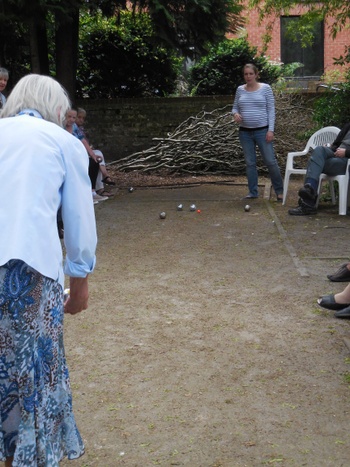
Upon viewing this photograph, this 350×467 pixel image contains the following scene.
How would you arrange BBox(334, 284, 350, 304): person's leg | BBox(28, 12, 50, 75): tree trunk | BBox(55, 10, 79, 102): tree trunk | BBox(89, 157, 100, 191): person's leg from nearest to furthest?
BBox(334, 284, 350, 304): person's leg < BBox(89, 157, 100, 191): person's leg < BBox(28, 12, 50, 75): tree trunk < BBox(55, 10, 79, 102): tree trunk

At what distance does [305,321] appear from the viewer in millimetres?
5820

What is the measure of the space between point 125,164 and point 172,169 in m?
1.03

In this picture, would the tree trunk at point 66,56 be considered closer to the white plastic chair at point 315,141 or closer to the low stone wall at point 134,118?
the low stone wall at point 134,118

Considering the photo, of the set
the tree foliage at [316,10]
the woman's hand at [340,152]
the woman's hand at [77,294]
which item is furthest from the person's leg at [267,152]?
the woman's hand at [77,294]

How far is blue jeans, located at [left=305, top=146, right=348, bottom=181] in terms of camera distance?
10000 millimetres

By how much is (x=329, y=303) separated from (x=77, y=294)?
3.15 meters

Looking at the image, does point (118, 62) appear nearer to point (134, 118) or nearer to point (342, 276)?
point (134, 118)

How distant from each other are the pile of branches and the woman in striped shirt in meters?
3.29

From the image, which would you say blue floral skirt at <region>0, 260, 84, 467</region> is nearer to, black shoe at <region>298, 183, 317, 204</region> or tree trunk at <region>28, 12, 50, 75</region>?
black shoe at <region>298, 183, 317, 204</region>

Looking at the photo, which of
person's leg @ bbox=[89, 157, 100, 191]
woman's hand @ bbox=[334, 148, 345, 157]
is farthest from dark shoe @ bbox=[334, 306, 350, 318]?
person's leg @ bbox=[89, 157, 100, 191]

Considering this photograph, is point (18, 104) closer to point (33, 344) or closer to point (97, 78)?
point (33, 344)

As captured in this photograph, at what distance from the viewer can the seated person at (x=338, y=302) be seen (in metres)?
5.88

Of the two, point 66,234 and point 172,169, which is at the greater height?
point 66,234

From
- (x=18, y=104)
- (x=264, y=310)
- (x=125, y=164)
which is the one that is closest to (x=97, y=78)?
(x=125, y=164)
